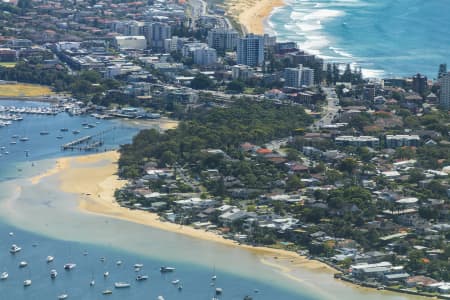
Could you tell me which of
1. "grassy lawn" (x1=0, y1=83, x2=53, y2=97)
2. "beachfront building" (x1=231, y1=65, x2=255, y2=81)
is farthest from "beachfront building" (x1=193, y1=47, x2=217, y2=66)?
"grassy lawn" (x1=0, y1=83, x2=53, y2=97)

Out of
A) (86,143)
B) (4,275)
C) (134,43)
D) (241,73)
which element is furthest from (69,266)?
(134,43)

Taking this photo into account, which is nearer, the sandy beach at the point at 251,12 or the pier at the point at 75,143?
the pier at the point at 75,143

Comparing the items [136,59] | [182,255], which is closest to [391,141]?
[182,255]

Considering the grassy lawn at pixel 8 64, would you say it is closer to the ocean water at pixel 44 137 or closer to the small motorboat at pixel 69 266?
the ocean water at pixel 44 137

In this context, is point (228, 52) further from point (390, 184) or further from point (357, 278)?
point (357, 278)

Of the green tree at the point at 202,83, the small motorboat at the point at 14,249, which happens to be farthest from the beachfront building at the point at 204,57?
the small motorboat at the point at 14,249

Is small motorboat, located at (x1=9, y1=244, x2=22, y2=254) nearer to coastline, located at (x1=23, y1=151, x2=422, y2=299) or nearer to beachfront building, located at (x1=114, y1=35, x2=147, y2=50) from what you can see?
coastline, located at (x1=23, y1=151, x2=422, y2=299)

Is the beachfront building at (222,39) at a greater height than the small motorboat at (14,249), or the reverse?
the beachfront building at (222,39)
